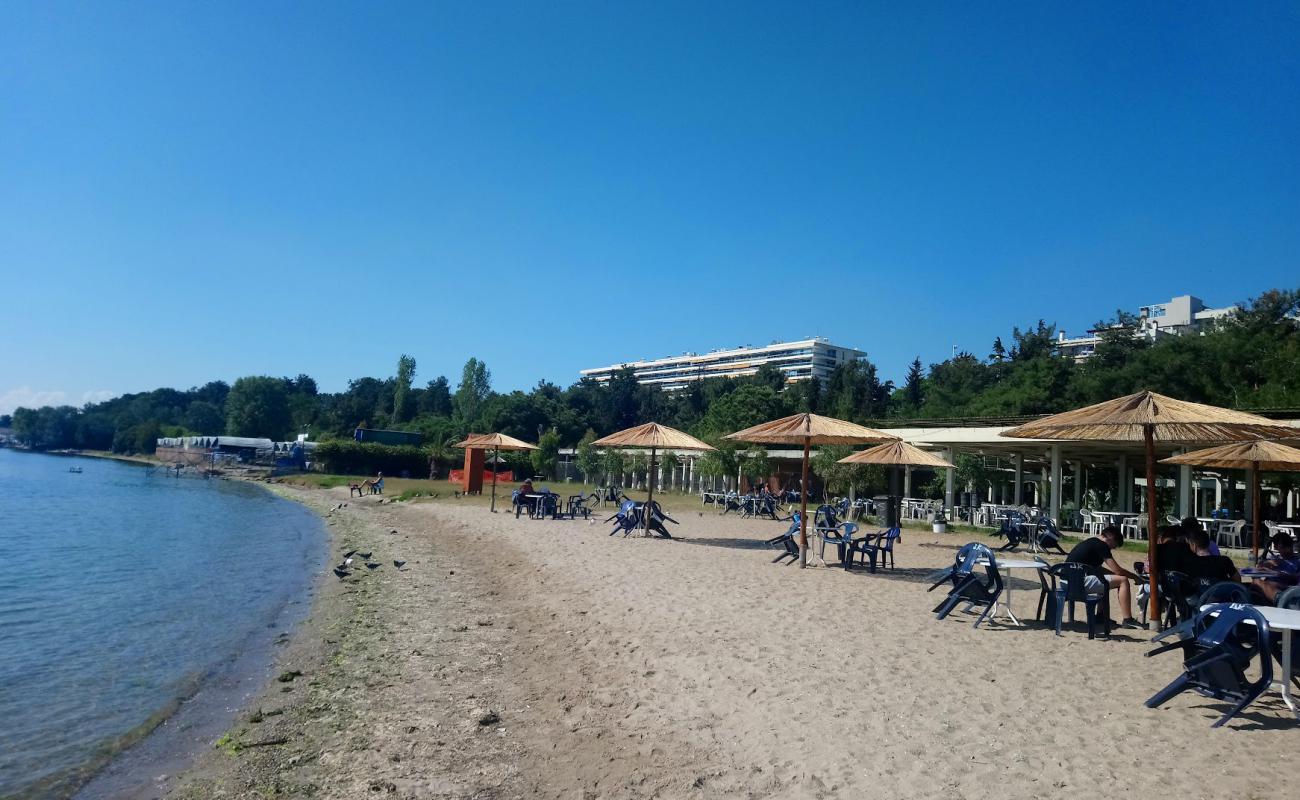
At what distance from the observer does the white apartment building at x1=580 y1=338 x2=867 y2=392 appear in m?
122

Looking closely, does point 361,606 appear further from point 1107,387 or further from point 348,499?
point 1107,387

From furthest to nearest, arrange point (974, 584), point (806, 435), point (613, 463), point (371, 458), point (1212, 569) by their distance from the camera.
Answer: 1. point (371, 458)
2. point (613, 463)
3. point (806, 435)
4. point (974, 584)
5. point (1212, 569)

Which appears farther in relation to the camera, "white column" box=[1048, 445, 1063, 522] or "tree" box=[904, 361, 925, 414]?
"tree" box=[904, 361, 925, 414]

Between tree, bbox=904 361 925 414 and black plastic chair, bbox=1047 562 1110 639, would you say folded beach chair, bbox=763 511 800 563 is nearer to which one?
black plastic chair, bbox=1047 562 1110 639

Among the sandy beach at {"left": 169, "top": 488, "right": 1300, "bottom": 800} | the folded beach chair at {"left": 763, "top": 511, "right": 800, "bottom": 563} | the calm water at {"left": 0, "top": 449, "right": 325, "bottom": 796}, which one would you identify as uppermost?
the folded beach chair at {"left": 763, "top": 511, "right": 800, "bottom": 563}

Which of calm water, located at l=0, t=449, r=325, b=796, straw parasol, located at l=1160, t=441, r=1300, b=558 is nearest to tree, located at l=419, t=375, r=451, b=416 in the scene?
calm water, located at l=0, t=449, r=325, b=796

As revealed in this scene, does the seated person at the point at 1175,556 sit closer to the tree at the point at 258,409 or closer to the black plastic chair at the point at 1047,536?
the black plastic chair at the point at 1047,536

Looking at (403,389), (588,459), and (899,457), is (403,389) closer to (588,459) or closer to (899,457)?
(588,459)

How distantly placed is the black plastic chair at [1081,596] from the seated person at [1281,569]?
3.99 feet

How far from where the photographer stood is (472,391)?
9288cm

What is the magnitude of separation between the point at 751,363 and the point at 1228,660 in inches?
4946

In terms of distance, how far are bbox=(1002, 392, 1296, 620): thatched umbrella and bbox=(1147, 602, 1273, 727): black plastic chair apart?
2.51 meters

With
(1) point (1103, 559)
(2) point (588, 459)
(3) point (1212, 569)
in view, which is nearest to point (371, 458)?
(2) point (588, 459)

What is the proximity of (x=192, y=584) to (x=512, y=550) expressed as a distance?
18.3ft
